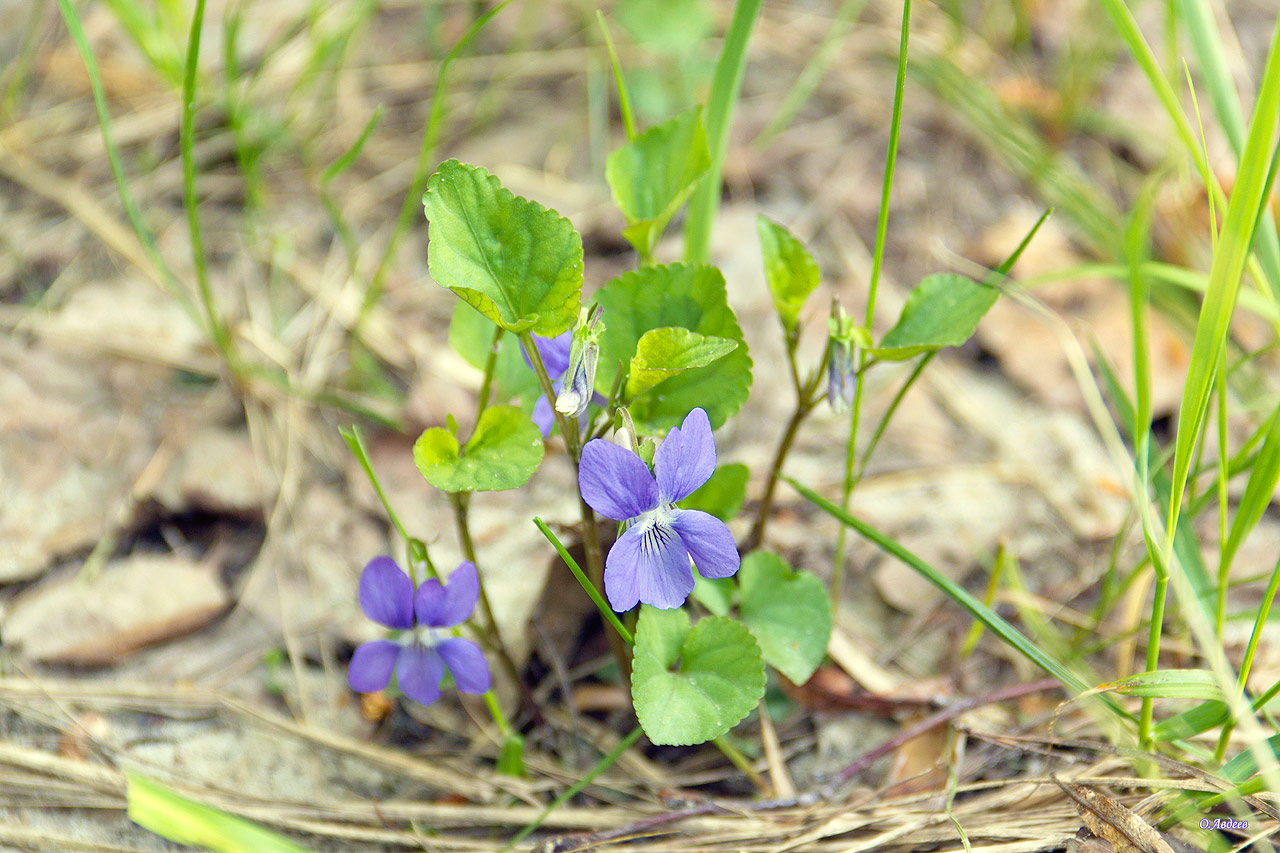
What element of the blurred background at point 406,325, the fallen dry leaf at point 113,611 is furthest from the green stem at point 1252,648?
the fallen dry leaf at point 113,611

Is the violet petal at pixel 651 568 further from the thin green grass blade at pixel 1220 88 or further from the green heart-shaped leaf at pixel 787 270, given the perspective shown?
the thin green grass blade at pixel 1220 88

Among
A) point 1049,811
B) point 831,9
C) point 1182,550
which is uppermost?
point 831,9

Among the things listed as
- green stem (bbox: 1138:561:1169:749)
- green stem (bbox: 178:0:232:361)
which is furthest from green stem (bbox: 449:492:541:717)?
green stem (bbox: 1138:561:1169:749)

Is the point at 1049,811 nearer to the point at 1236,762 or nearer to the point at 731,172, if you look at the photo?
the point at 1236,762

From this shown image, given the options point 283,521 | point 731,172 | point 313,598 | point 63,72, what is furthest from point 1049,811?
point 63,72

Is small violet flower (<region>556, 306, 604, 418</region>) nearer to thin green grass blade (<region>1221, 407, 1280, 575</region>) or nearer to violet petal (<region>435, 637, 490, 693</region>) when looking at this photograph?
violet petal (<region>435, 637, 490, 693</region>)
